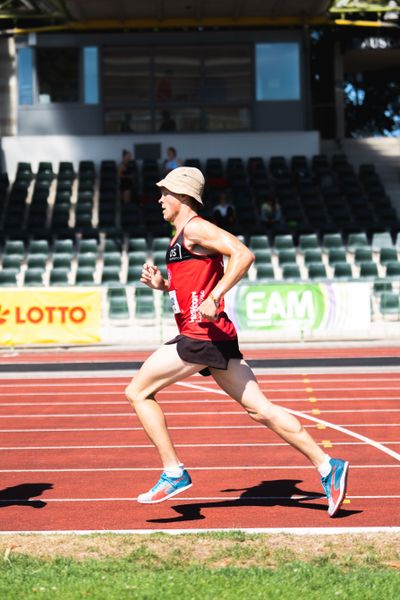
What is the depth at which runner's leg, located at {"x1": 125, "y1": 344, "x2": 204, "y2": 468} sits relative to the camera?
728cm

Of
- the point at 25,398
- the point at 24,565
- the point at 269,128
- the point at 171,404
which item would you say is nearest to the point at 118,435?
the point at 171,404

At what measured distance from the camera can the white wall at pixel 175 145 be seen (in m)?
35.2

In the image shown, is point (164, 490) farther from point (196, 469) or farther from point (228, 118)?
point (228, 118)

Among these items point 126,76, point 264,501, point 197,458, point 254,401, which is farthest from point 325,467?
point 126,76

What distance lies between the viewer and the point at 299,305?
71.6 ft

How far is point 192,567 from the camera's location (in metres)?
5.95

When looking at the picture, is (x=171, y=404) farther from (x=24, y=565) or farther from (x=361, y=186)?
(x=361, y=186)

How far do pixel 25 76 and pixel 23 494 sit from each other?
29872 mm

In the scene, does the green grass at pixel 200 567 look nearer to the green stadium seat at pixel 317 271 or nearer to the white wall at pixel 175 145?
the green stadium seat at pixel 317 271

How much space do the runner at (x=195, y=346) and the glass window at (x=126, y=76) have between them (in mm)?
30032

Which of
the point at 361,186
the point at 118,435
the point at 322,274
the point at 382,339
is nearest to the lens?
the point at 118,435

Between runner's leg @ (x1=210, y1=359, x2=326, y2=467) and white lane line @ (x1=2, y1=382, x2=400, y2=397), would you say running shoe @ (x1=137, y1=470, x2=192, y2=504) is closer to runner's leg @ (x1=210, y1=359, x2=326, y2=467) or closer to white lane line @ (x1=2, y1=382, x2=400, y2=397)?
runner's leg @ (x1=210, y1=359, x2=326, y2=467)

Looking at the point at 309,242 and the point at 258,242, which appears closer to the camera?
the point at 258,242

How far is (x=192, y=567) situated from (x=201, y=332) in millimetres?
1753
